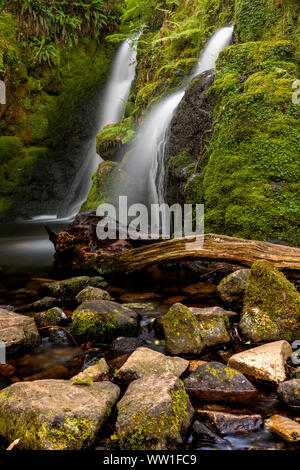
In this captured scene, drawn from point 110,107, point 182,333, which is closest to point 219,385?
point 182,333

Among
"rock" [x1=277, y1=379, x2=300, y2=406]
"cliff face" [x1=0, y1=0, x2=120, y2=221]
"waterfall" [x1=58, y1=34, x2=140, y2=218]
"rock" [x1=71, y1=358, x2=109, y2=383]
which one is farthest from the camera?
"waterfall" [x1=58, y1=34, x2=140, y2=218]

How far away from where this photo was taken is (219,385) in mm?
2307

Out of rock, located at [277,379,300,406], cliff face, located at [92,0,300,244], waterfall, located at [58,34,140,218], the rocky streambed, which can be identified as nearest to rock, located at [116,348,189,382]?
the rocky streambed

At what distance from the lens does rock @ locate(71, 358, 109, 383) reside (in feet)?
7.74

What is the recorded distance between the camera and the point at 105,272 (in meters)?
5.32

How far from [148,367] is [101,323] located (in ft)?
3.06

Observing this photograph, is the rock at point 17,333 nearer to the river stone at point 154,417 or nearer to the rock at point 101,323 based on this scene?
the rock at point 101,323

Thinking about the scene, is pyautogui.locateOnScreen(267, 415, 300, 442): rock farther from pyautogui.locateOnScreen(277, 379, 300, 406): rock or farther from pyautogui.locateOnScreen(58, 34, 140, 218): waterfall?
pyautogui.locateOnScreen(58, 34, 140, 218): waterfall

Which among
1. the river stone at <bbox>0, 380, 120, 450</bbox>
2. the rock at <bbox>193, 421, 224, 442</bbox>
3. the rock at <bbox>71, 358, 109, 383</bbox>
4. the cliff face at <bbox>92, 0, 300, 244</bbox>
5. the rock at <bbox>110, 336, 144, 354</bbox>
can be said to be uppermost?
the cliff face at <bbox>92, 0, 300, 244</bbox>

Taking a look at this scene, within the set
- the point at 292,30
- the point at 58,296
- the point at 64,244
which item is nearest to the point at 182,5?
the point at 292,30

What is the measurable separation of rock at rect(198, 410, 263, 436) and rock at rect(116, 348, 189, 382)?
0.47m

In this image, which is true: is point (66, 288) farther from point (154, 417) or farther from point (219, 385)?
point (154, 417)

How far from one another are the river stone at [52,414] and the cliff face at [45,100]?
12.3 metres
